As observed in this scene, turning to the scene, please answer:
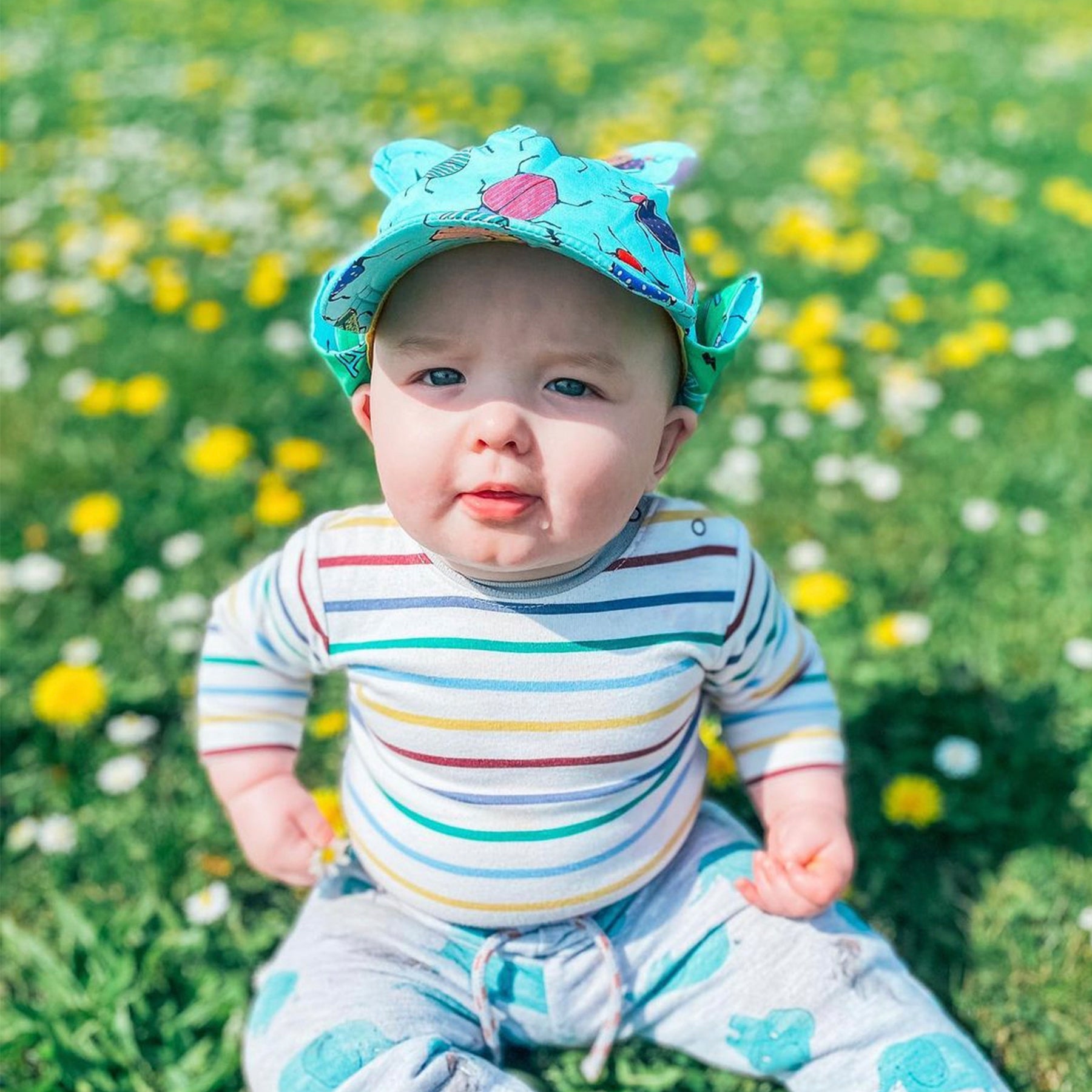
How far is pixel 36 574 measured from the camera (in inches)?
103

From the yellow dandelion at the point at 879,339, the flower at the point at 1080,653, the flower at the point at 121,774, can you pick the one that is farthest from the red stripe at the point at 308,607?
the yellow dandelion at the point at 879,339

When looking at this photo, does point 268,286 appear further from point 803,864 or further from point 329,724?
point 803,864

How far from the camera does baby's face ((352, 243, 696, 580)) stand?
1217 mm

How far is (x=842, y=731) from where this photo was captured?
225cm

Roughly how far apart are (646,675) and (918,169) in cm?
393

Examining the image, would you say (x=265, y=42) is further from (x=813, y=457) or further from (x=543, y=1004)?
(x=543, y=1004)

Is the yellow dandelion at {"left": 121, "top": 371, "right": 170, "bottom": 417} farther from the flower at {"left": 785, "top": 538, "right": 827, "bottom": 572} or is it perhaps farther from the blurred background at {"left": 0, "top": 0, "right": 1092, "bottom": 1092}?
the flower at {"left": 785, "top": 538, "right": 827, "bottom": 572}

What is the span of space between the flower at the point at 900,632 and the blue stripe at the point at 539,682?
3.45 ft

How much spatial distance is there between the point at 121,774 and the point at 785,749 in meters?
1.27

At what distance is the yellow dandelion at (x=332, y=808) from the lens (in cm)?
196

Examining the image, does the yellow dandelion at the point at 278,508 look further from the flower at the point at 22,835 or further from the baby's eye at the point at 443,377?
the baby's eye at the point at 443,377

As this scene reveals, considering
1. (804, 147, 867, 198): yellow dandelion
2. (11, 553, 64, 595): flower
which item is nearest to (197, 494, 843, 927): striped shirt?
(11, 553, 64, 595): flower

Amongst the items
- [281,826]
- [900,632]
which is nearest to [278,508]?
[281,826]

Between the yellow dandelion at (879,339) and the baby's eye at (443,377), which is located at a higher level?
the baby's eye at (443,377)
